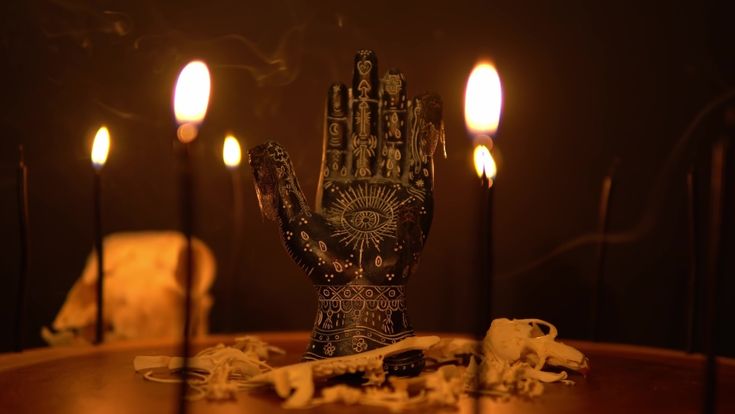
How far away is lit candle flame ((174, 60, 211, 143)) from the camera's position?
893 millimetres

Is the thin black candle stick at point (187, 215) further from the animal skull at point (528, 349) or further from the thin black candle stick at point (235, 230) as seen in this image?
the thin black candle stick at point (235, 230)

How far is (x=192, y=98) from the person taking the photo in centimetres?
92

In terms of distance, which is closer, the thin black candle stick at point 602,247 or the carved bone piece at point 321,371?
the carved bone piece at point 321,371

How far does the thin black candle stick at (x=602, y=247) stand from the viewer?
2369mm

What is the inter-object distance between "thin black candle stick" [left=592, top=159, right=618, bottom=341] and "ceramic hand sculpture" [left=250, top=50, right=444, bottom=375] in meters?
1.03

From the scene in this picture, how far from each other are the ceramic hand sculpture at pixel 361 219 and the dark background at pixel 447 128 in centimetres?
116

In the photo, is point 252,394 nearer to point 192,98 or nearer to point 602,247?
point 192,98

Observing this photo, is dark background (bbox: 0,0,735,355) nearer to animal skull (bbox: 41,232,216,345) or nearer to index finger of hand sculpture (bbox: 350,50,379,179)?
animal skull (bbox: 41,232,216,345)

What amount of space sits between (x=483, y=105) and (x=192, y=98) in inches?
14.3

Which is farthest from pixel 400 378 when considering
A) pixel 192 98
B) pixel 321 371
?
pixel 192 98

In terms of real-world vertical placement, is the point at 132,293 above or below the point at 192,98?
below

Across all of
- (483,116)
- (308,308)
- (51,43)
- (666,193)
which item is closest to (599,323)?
(666,193)

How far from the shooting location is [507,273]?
2.61m

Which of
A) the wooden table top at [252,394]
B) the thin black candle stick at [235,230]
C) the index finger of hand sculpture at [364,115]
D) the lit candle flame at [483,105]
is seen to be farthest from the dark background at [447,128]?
the lit candle flame at [483,105]
